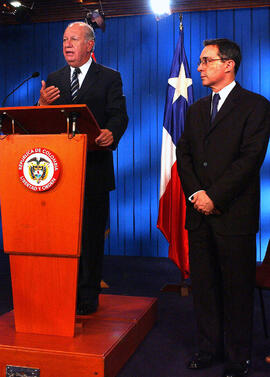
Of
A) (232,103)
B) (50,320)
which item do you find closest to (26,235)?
(50,320)

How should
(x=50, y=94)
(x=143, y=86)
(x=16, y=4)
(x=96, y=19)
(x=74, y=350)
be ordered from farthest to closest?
(x=143, y=86), (x=16, y=4), (x=96, y=19), (x=50, y=94), (x=74, y=350)

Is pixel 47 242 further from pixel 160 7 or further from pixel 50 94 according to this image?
pixel 160 7

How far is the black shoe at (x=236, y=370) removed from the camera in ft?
7.31

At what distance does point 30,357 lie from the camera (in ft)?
7.06

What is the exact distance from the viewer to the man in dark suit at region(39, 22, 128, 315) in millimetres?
2703

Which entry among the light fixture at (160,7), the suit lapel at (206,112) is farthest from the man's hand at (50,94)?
the light fixture at (160,7)

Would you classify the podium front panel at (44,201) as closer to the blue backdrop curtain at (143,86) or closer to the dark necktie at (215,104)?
the dark necktie at (215,104)

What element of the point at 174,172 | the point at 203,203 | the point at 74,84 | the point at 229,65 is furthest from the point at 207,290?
the point at 174,172

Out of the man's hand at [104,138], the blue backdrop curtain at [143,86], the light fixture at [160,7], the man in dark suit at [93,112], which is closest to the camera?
the man's hand at [104,138]

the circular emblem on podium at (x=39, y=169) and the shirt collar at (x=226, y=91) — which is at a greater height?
the shirt collar at (x=226, y=91)

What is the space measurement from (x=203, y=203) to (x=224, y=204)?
0.33 ft

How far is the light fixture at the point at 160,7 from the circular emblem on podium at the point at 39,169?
4.55 m

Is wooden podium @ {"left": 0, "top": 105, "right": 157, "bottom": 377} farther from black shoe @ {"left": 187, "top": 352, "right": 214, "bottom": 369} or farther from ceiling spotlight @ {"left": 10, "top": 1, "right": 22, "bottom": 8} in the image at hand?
ceiling spotlight @ {"left": 10, "top": 1, "right": 22, "bottom": 8}

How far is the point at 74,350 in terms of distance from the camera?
84.0 inches
